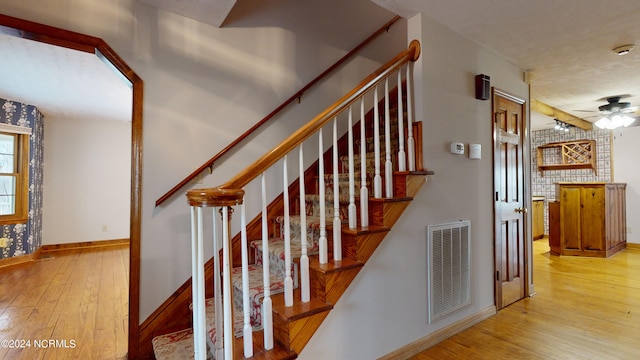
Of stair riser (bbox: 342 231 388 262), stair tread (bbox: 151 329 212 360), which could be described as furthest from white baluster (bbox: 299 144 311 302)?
stair tread (bbox: 151 329 212 360)

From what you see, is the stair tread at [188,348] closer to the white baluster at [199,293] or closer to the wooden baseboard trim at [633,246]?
the white baluster at [199,293]

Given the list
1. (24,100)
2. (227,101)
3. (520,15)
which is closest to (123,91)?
(24,100)

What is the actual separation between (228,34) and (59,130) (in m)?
4.93

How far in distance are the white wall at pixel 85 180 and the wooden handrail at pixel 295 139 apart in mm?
5354

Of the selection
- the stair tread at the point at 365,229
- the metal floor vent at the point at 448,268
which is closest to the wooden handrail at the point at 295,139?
the stair tread at the point at 365,229

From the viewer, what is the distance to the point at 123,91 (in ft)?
13.9

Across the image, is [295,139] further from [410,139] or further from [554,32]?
[554,32]

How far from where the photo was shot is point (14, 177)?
4.76 metres

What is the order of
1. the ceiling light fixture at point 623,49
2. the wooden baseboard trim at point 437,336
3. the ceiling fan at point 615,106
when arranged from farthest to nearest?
1. the ceiling fan at point 615,106
2. the ceiling light fixture at point 623,49
3. the wooden baseboard trim at point 437,336

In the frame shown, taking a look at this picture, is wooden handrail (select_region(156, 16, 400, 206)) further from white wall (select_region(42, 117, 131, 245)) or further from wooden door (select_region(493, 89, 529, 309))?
white wall (select_region(42, 117, 131, 245))

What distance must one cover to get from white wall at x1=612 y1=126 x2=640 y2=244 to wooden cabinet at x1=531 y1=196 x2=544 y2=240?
50.2 inches

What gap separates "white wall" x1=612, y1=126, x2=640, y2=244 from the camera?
218 inches

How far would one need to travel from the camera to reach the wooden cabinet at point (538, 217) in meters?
6.42

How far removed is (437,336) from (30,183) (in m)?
6.28
